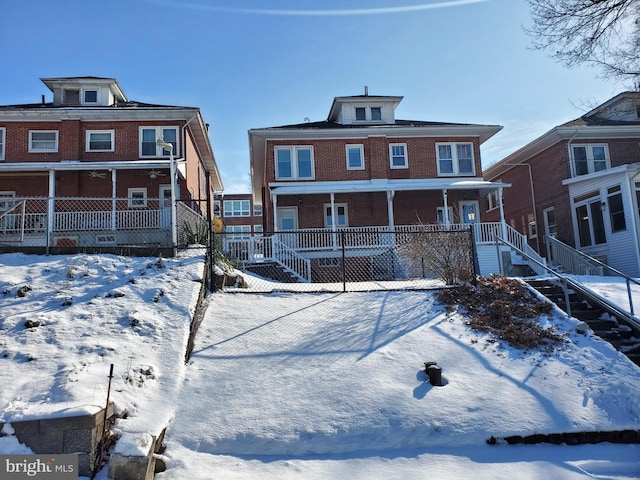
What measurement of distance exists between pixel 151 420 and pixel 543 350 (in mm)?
5896

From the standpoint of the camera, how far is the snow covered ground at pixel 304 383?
495cm

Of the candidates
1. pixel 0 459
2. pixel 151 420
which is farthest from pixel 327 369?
pixel 0 459

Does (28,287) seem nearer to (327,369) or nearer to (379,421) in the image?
(327,369)

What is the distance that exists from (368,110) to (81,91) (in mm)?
13620

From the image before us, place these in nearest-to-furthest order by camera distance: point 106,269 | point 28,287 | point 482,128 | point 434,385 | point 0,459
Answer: point 0,459 < point 434,385 < point 28,287 < point 106,269 < point 482,128

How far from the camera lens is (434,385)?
625 centimetres

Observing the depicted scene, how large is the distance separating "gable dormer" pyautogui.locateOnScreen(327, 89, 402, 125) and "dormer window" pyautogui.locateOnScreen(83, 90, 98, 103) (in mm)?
11339

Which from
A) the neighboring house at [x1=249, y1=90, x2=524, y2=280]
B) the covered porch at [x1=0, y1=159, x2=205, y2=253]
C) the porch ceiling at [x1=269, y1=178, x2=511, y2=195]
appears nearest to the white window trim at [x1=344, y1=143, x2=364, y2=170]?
the neighboring house at [x1=249, y1=90, x2=524, y2=280]

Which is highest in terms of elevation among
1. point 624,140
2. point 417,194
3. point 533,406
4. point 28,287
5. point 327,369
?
point 624,140

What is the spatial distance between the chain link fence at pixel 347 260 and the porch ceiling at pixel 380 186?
1.97 m

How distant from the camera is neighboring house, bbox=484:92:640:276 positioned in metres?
16.9

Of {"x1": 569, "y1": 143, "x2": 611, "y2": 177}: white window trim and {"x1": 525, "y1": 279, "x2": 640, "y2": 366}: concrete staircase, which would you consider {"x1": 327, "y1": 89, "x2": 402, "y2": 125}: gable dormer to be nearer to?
{"x1": 569, "y1": 143, "x2": 611, "y2": 177}: white window trim

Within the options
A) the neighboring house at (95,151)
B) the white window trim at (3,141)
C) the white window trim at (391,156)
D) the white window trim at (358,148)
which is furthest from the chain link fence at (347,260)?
the white window trim at (3,141)

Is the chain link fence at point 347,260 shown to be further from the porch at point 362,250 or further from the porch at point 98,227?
the porch at point 98,227
